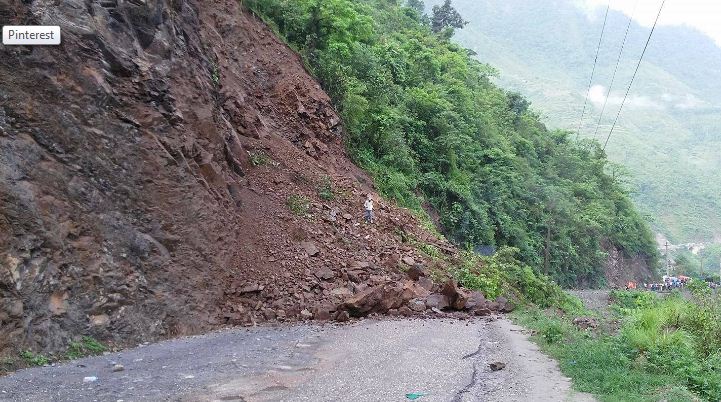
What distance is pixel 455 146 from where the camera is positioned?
30.2 m

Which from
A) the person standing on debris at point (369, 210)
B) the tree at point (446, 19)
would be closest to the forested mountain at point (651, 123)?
the tree at point (446, 19)

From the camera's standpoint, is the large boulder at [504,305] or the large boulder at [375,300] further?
the large boulder at [504,305]

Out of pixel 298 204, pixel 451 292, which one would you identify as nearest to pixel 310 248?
pixel 298 204

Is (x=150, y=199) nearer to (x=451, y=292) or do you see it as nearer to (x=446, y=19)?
(x=451, y=292)

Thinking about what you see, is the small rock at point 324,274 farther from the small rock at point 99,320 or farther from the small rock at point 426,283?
the small rock at point 99,320

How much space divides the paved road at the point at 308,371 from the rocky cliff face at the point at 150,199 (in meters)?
1.03

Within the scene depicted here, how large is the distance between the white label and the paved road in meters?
5.76

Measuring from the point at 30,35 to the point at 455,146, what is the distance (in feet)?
74.7

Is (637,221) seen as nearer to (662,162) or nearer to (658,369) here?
(658,369)

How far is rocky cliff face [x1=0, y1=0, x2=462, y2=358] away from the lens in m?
9.41

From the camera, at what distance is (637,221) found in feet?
175

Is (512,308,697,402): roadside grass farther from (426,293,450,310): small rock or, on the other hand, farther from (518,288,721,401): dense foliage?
(426,293,450,310): small rock

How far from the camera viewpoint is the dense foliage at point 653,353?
25.1 ft

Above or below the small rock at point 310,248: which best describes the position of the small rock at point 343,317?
below
